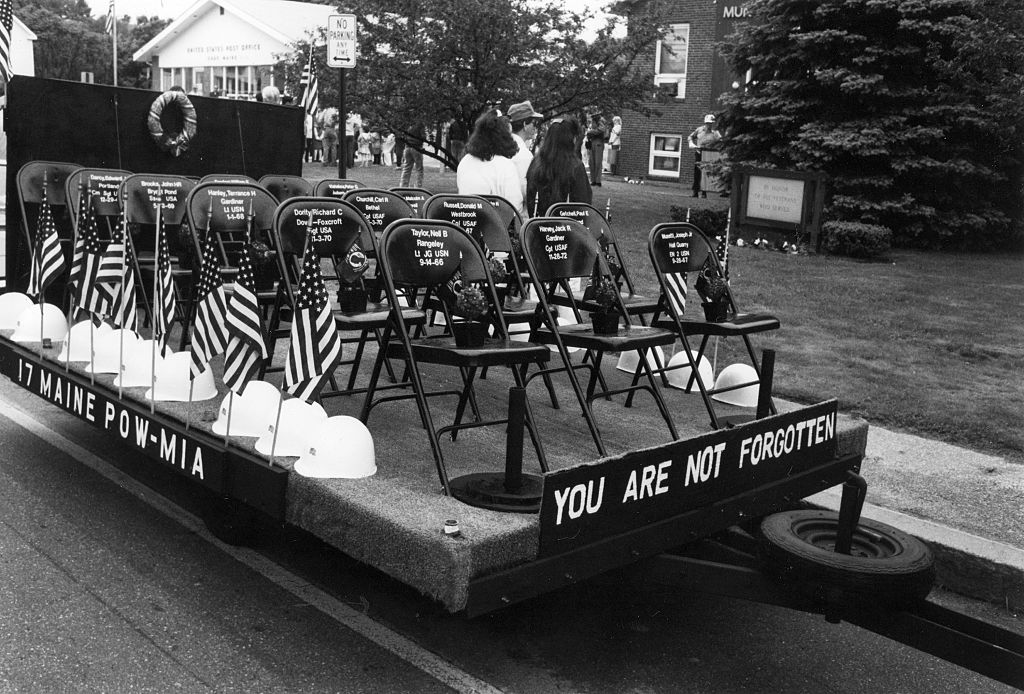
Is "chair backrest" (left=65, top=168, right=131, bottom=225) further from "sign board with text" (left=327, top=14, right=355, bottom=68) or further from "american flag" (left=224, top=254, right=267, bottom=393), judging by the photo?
"sign board with text" (left=327, top=14, right=355, bottom=68)

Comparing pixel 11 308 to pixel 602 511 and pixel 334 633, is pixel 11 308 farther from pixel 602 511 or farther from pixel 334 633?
pixel 602 511

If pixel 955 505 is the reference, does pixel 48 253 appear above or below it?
above

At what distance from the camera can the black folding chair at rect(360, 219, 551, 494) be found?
4336mm

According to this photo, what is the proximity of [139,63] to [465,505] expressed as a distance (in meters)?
55.9

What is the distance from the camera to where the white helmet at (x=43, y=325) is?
5863mm

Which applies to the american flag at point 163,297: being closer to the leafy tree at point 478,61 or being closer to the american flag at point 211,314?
the american flag at point 211,314

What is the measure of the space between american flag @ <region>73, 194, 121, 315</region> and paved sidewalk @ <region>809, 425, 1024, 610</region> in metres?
3.69

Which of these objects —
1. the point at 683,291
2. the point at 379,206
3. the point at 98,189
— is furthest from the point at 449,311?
the point at 98,189

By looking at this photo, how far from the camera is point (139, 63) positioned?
54.5 metres

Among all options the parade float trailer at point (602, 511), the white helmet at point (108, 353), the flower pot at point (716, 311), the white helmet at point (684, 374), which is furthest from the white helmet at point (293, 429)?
the white helmet at point (684, 374)

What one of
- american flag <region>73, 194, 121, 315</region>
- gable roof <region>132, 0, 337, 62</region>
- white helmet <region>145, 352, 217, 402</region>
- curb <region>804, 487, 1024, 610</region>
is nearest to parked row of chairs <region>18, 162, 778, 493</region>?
american flag <region>73, 194, 121, 315</region>

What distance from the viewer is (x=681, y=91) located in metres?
30.1

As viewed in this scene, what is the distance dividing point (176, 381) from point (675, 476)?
95.3 inches

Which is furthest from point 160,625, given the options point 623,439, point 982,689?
point 982,689
